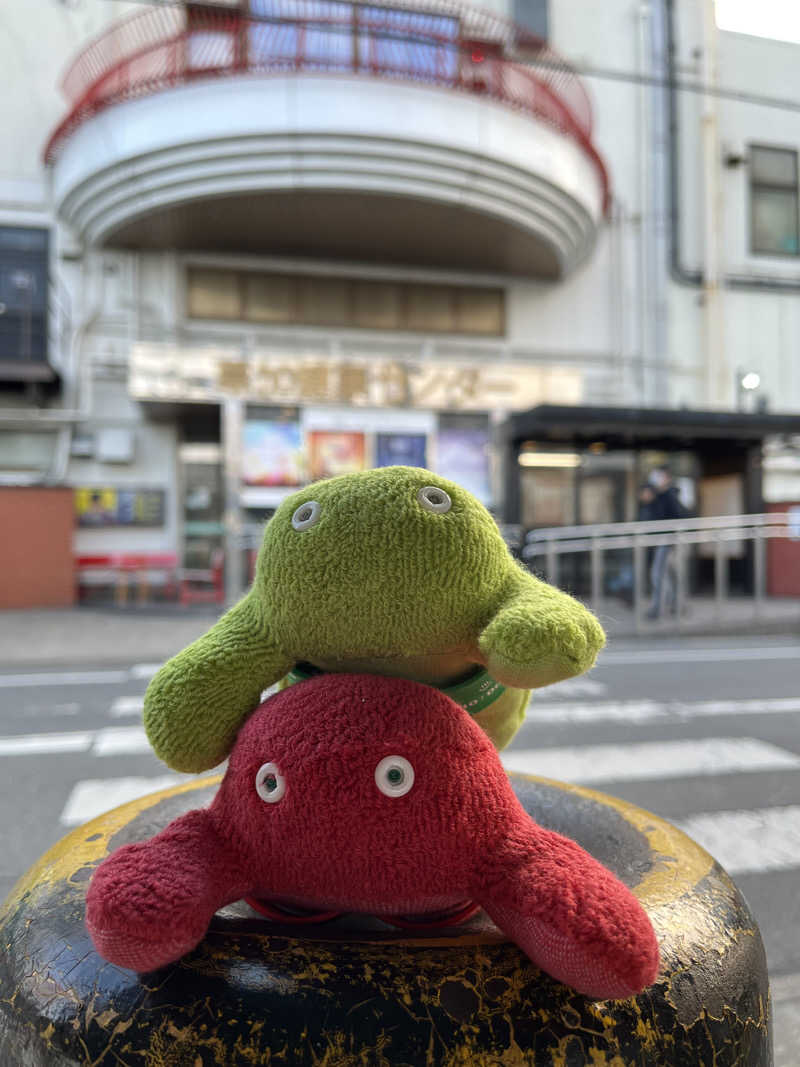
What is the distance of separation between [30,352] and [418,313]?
6897mm

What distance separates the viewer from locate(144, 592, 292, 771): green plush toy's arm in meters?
1.02

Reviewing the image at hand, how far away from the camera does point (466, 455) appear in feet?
39.1

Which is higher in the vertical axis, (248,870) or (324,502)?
(324,502)

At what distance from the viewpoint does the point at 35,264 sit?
12.6 meters

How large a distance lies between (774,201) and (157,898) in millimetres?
18629

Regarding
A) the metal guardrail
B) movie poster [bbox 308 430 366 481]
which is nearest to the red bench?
movie poster [bbox 308 430 366 481]

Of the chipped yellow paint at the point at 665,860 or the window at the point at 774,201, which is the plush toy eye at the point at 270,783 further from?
the window at the point at 774,201

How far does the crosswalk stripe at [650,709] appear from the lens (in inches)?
193

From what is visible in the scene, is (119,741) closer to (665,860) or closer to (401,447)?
(665,860)

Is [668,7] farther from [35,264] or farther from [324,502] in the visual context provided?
[324,502]

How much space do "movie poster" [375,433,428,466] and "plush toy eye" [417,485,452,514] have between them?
10.6 metres

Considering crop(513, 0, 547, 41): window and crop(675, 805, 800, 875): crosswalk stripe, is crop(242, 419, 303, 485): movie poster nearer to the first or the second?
crop(675, 805, 800, 875): crosswalk stripe

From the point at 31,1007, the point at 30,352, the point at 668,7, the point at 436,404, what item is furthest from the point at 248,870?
the point at 668,7

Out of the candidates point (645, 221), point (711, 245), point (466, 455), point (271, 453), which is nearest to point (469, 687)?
point (271, 453)
